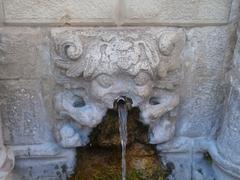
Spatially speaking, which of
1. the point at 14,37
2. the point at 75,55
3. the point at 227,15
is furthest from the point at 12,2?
A: the point at 227,15

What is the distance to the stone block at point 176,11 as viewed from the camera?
1628 mm

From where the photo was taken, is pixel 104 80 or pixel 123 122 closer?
pixel 104 80

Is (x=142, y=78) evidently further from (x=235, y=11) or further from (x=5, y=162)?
(x=5, y=162)

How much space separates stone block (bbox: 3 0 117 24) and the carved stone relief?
0.06 metres

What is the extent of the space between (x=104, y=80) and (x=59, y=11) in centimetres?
35

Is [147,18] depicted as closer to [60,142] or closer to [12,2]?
[12,2]

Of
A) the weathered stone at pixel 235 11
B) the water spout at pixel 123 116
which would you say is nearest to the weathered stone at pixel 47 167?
the water spout at pixel 123 116

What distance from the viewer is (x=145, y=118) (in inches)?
71.0

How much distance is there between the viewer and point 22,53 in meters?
1.70

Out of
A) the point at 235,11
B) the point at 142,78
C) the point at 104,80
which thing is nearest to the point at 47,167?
the point at 104,80

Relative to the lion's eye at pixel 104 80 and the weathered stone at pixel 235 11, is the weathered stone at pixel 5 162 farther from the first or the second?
the weathered stone at pixel 235 11

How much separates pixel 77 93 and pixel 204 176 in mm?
844

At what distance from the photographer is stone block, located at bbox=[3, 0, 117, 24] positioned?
1578 mm

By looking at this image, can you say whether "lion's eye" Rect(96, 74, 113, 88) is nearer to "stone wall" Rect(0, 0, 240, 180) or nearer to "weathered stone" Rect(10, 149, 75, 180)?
"stone wall" Rect(0, 0, 240, 180)
